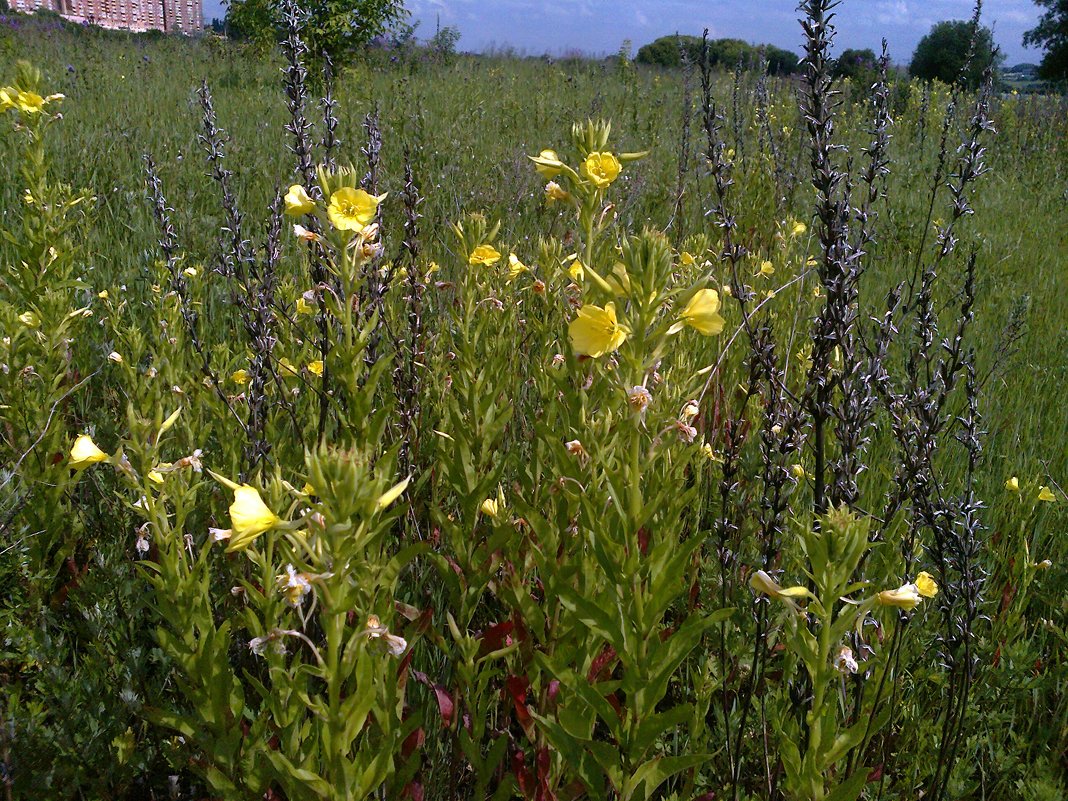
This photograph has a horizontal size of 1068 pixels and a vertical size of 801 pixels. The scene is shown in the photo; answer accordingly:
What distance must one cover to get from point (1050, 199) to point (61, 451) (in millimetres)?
8505

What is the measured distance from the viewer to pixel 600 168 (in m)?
1.88

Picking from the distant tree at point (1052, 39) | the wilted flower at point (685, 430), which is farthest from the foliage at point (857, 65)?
the distant tree at point (1052, 39)

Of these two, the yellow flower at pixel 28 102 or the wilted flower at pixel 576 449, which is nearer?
the wilted flower at pixel 576 449

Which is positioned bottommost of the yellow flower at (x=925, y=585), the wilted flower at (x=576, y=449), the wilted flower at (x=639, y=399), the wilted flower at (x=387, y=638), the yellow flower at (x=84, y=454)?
the yellow flower at (x=925, y=585)

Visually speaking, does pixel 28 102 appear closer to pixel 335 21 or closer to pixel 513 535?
pixel 513 535

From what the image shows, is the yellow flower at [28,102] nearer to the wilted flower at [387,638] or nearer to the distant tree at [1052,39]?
the wilted flower at [387,638]

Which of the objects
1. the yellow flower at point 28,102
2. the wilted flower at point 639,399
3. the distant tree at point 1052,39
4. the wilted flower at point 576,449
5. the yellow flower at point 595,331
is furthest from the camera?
the distant tree at point 1052,39

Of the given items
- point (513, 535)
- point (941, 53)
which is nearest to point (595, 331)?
point (513, 535)

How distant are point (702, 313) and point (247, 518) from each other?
2.87ft

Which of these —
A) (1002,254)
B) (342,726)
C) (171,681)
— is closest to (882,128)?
(342,726)

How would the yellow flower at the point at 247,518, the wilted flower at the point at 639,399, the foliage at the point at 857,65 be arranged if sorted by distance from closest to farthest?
the yellow flower at the point at 247,518
the wilted flower at the point at 639,399
the foliage at the point at 857,65

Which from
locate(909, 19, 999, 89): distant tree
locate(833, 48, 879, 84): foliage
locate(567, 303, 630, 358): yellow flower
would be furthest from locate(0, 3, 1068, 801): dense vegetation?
locate(909, 19, 999, 89): distant tree

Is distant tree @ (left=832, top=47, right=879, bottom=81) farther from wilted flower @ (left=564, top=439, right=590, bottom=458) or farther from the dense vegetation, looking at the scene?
wilted flower @ (left=564, top=439, right=590, bottom=458)

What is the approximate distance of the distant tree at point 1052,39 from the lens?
30.7 metres
